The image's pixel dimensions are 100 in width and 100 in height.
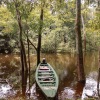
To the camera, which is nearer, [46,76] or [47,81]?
[47,81]

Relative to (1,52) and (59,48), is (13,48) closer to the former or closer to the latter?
(1,52)

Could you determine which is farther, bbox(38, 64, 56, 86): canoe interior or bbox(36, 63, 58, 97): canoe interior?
bbox(38, 64, 56, 86): canoe interior

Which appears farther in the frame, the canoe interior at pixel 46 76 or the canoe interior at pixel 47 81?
the canoe interior at pixel 46 76

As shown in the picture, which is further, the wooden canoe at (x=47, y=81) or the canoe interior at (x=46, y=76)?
the canoe interior at (x=46, y=76)

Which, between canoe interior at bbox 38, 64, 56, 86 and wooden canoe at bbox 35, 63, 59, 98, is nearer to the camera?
wooden canoe at bbox 35, 63, 59, 98

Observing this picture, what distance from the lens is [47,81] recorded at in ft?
30.0

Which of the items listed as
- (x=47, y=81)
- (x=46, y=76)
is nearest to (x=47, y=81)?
(x=47, y=81)

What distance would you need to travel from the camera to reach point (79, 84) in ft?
37.7

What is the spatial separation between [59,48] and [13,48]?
8092 millimetres

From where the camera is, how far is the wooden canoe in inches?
294

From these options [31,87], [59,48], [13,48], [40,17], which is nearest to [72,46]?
[59,48]

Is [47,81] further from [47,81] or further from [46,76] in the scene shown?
[46,76]

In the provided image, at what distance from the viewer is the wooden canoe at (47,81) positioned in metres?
7.48

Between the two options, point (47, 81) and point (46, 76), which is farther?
point (46, 76)
